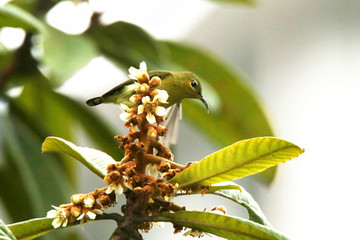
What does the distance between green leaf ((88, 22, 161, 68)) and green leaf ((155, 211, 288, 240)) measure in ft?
3.64

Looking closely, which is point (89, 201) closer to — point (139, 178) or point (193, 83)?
point (139, 178)

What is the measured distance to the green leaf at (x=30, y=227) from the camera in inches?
27.9

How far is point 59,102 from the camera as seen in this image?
209 cm

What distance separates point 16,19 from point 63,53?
15 cm

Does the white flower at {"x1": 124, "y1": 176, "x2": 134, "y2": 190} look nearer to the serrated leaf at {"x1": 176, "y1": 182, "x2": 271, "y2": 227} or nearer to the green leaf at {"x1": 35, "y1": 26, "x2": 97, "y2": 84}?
the serrated leaf at {"x1": 176, "y1": 182, "x2": 271, "y2": 227}

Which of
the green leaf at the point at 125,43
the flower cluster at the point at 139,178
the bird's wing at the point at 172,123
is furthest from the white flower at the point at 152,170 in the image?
the green leaf at the point at 125,43

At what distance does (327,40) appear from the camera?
431cm

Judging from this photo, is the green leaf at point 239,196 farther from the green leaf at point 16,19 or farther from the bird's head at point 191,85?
the green leaf at point 16,19

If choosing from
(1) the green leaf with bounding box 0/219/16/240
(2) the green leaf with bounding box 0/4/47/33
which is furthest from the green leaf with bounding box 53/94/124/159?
(1) the green leaf with bounding box 0/219/16/240

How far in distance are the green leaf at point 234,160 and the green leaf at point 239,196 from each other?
0.03 m

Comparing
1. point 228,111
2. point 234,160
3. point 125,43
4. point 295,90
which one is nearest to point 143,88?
point 234,160

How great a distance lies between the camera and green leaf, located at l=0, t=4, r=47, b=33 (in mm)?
1494

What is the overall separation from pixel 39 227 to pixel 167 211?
0.14 metres

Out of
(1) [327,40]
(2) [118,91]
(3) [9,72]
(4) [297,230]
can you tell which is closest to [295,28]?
(1) [327,40]
